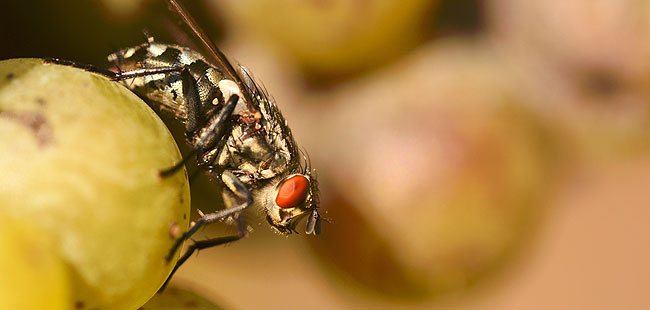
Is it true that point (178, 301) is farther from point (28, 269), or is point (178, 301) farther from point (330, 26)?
point (330, 26)

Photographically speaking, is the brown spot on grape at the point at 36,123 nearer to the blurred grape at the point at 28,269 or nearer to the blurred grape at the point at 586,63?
the blurred grape at the point at 28,269

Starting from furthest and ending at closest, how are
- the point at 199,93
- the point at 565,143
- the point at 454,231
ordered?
the point at 565,143, the point at 454,231, the point at 199,93

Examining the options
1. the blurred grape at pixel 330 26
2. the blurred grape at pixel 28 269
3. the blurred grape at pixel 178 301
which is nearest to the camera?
the blurred grape at pixel 28 269

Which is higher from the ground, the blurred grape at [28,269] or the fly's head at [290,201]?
the blurred grape at [28,269]

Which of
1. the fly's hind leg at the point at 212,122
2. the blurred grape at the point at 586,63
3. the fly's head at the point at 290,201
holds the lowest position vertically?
the blurred grape at the point at 586,63

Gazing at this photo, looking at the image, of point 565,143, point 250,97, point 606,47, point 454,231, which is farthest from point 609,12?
point 250,97

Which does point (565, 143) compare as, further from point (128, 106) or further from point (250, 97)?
point (128, 106)

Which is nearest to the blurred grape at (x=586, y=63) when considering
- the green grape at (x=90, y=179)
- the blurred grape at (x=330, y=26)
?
the blurred grape at (x=330, y=26)

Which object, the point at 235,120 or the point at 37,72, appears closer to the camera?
the point at 37,72
